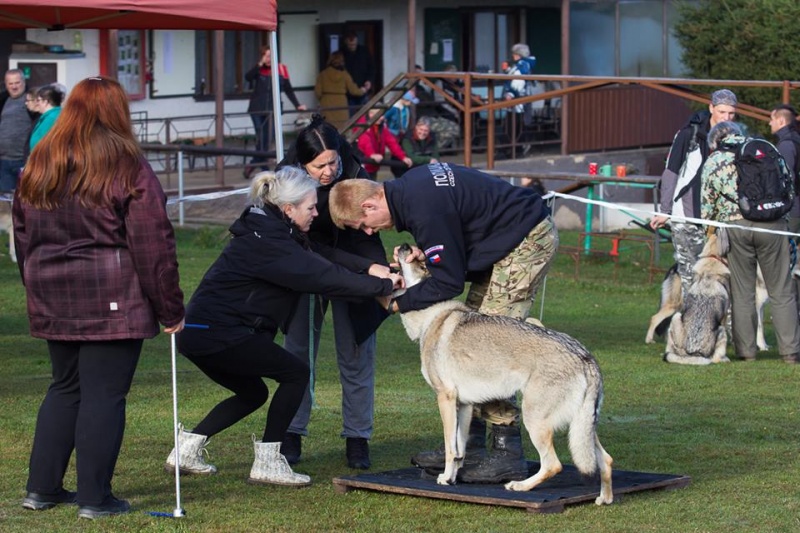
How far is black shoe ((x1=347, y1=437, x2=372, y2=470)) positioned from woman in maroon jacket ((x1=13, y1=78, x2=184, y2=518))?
1520 mm

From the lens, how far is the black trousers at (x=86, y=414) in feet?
18.7

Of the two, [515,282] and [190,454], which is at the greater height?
[515,282]

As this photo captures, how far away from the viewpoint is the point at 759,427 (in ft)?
26.2

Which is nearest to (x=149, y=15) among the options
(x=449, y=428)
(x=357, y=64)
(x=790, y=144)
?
(x=449, y=428)

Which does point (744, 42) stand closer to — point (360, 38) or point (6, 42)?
point (360, 38)

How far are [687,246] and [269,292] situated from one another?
556 centimetres

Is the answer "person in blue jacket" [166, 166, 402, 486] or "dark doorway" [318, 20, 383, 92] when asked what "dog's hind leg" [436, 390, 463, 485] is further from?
"dark doorway" [318, 20, 383, 92]

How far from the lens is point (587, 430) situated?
584 cm

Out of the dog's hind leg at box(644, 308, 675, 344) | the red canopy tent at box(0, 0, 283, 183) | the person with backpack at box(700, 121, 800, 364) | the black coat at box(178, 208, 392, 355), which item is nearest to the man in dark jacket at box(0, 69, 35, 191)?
the red canopy tent at box(0, 0, 283, 183)

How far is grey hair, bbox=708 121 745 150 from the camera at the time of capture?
10.3m

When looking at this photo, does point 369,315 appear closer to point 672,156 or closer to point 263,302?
point 263,302

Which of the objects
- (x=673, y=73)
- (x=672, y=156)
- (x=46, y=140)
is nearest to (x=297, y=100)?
(x=673, y=73)

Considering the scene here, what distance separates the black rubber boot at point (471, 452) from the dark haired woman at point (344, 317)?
415mm

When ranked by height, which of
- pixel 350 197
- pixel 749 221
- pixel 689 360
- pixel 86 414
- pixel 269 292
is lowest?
pixel 689 360
